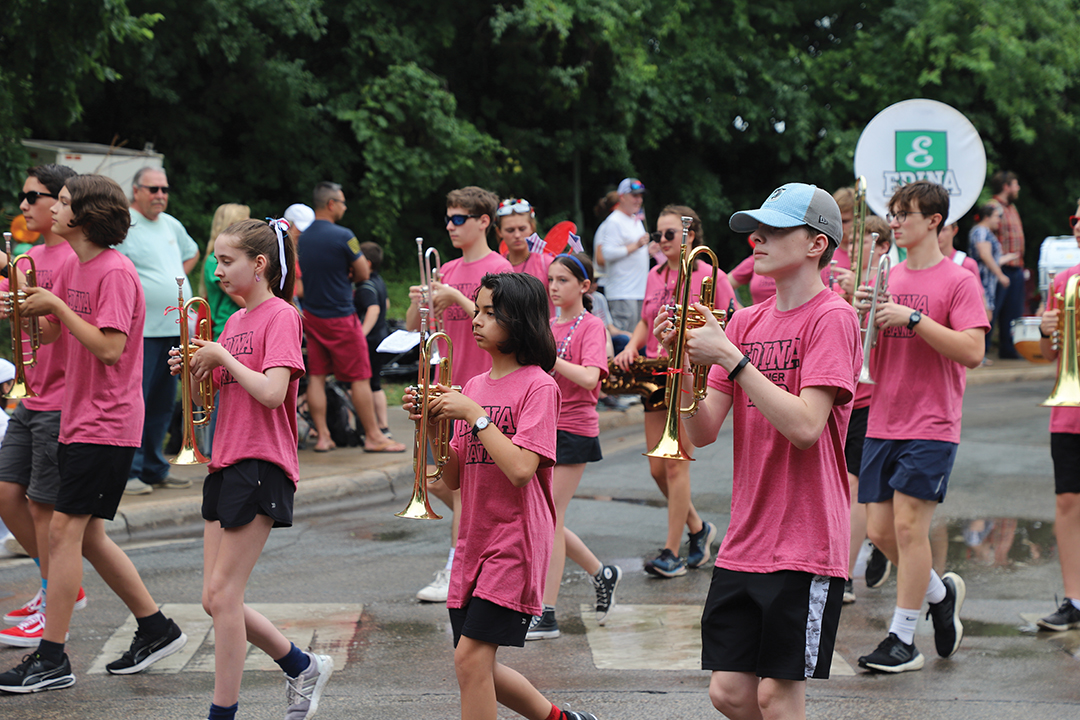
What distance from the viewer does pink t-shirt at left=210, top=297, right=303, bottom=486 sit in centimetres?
399

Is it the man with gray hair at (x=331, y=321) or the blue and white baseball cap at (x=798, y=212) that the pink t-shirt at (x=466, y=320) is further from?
the man with gray hair at (x=331, y=321)

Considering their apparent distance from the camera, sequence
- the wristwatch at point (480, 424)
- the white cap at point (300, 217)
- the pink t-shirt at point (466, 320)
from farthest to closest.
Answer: the white cap at point (300, 217) < the pink t-shirt at point (466, 320) < the wristwatch at point (480, 424)

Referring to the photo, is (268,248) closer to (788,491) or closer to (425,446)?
(425,446)

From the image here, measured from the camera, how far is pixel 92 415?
4637mm

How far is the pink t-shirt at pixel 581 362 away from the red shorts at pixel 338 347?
160 inches

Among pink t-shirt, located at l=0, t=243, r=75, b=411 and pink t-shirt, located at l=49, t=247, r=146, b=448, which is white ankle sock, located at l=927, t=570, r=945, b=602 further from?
pink t-shirt, located at l=0, t=243, r=75, b=411

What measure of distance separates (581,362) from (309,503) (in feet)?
11.6

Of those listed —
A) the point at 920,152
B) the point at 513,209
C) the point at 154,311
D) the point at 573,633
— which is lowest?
the point at 573,633

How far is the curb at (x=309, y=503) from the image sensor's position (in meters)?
7.38

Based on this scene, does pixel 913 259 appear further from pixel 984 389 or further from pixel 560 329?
pixel 984 389

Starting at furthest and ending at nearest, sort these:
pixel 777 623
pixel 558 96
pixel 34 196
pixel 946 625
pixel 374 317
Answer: pixel 558 96 → pixel 374 317 → pixel 34 196 → pixel 946 625 → pixel 777 623

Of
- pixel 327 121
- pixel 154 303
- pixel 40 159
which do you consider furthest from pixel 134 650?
pixel 327 121

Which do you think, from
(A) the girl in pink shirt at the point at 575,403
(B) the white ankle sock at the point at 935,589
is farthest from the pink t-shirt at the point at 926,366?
(A) the girl in pink shirt at the point at 575,403

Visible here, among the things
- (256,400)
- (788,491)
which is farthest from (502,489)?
(256,400)
